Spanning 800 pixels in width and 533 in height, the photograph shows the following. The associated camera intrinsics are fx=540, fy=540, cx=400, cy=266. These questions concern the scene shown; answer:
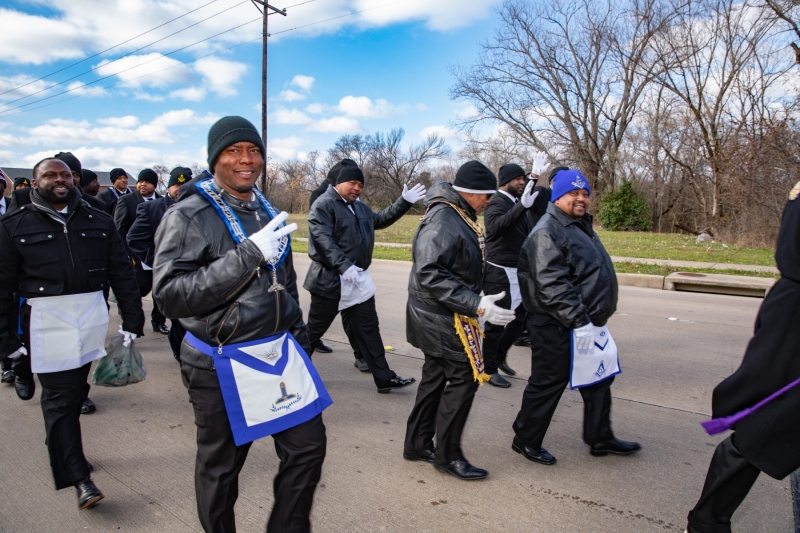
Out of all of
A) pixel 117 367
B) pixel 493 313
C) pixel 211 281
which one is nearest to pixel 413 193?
pixel 493 313

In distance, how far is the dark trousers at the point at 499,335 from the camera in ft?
16.0

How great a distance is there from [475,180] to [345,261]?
5.53 ft

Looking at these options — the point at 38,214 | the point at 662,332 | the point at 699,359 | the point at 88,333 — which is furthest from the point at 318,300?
the point at 662,332

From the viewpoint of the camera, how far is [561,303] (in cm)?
331

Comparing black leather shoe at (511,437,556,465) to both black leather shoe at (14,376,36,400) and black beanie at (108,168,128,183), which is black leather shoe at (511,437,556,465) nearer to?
black leather shoe at (14,376,36,400)

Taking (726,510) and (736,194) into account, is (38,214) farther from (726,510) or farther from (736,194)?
(736,194)

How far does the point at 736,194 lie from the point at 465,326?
16797 mm

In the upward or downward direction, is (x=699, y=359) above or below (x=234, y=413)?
below

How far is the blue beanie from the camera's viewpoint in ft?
11.7

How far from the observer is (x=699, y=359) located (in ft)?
19.0

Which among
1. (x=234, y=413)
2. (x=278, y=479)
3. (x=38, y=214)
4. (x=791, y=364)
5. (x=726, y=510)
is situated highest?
(x=38, y=214)

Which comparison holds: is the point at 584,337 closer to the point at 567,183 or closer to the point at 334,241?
the point at 567,183

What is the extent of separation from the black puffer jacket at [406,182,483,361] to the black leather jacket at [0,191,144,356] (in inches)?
78.4

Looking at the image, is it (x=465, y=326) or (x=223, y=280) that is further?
(x=465, y=326)
